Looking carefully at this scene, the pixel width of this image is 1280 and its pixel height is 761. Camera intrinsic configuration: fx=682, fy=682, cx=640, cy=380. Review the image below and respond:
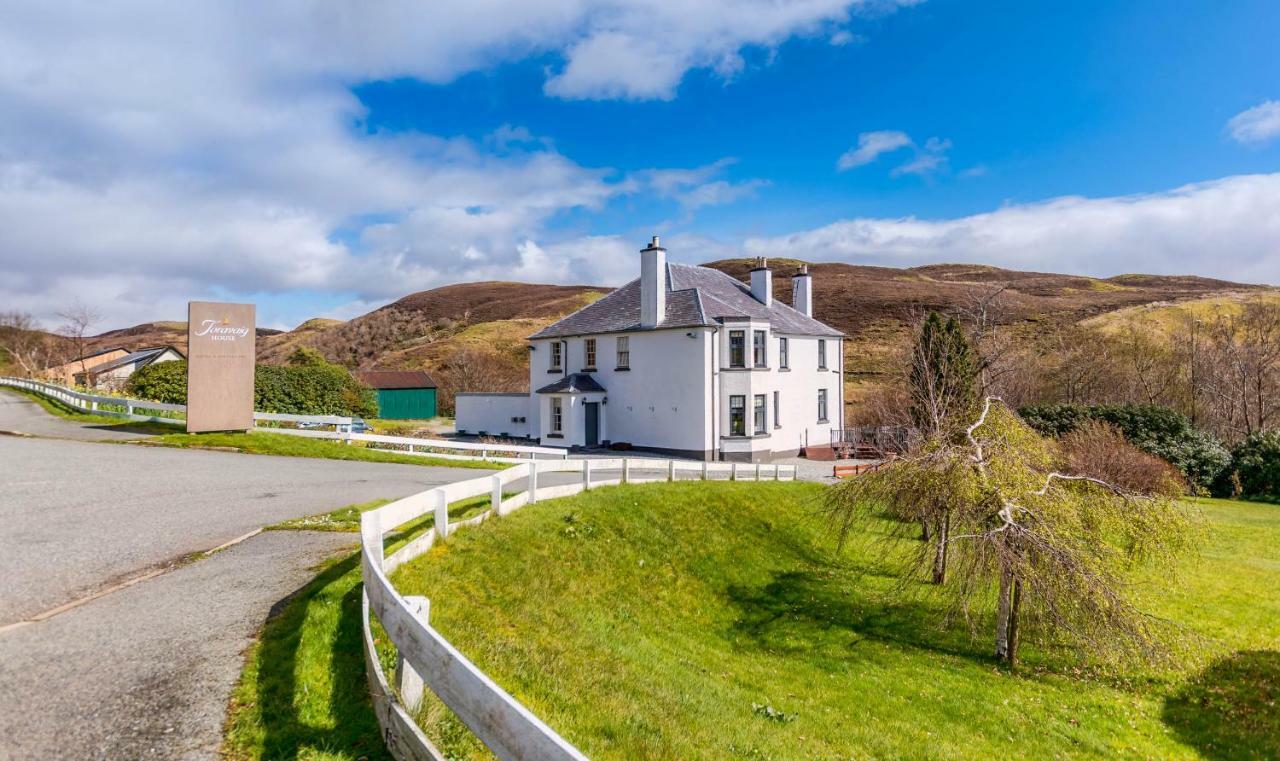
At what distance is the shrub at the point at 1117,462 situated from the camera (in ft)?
78.7

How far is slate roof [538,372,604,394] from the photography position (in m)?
33.6

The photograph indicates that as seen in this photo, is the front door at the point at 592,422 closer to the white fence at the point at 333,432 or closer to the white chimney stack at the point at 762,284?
the white fence at the point at 333,432

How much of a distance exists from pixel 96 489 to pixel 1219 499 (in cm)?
4051

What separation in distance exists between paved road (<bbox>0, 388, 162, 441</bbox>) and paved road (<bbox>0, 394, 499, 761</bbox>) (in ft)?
25.1

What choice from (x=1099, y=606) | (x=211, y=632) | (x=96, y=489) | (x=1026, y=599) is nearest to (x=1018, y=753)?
(x=1099, y=606)

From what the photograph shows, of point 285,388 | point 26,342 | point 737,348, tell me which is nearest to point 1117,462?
point 737,348

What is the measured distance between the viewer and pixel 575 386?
33.9 meters

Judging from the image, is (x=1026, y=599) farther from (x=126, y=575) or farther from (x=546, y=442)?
(x=546, y=442)

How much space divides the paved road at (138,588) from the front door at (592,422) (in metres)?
16.2

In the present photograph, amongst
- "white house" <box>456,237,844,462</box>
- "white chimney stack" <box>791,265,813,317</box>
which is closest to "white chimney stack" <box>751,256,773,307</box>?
"white house" <box>456,237,844,462</box>

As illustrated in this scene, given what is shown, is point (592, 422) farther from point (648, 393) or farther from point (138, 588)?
point (138, 588)

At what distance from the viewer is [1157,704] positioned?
37.2 feet

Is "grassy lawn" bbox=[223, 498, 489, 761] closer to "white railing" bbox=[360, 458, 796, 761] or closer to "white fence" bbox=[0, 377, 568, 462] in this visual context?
"white railing" bbox=[360, 458, 796, 761]

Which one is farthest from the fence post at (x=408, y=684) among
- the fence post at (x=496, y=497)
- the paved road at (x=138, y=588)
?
the fence post at (x=496, y=497)
